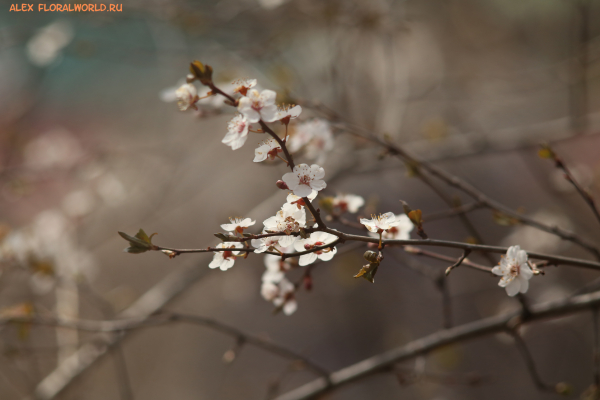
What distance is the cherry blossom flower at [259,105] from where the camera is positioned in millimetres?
583

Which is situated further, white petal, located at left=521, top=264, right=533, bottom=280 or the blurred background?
the blurred background

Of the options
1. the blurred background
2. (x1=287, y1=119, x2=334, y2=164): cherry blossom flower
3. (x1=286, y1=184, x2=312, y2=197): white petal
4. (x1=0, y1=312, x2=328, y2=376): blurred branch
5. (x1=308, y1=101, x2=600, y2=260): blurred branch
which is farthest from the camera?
the blurred background

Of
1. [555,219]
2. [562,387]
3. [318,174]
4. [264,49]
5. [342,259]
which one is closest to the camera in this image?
[318,174]

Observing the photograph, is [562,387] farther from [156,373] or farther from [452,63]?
[452,63]

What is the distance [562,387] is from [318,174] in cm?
80

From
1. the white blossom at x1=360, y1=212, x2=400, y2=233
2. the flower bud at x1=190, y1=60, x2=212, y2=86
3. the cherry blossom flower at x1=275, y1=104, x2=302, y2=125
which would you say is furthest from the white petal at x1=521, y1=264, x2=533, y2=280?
the flower bud at x1=190, y1=60, x2=212, y2=86

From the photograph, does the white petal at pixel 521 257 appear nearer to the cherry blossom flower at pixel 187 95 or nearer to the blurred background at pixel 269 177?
the cherry blossom flower at pixel 187 95

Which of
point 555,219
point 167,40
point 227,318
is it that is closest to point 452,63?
point 555,219

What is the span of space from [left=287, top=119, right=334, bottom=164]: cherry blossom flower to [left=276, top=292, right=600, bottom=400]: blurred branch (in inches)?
23.2

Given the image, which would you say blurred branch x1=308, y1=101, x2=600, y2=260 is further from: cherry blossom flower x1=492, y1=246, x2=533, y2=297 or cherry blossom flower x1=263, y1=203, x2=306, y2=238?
cherry blossom flower x1=263, y1=203, x2=306, y2=238

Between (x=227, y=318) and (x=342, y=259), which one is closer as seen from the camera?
(x=342, y=259)

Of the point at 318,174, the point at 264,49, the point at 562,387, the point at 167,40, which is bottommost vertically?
the point at 318,174

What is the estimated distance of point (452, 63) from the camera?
4.66 meters

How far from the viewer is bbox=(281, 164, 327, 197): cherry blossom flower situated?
0.57 m
